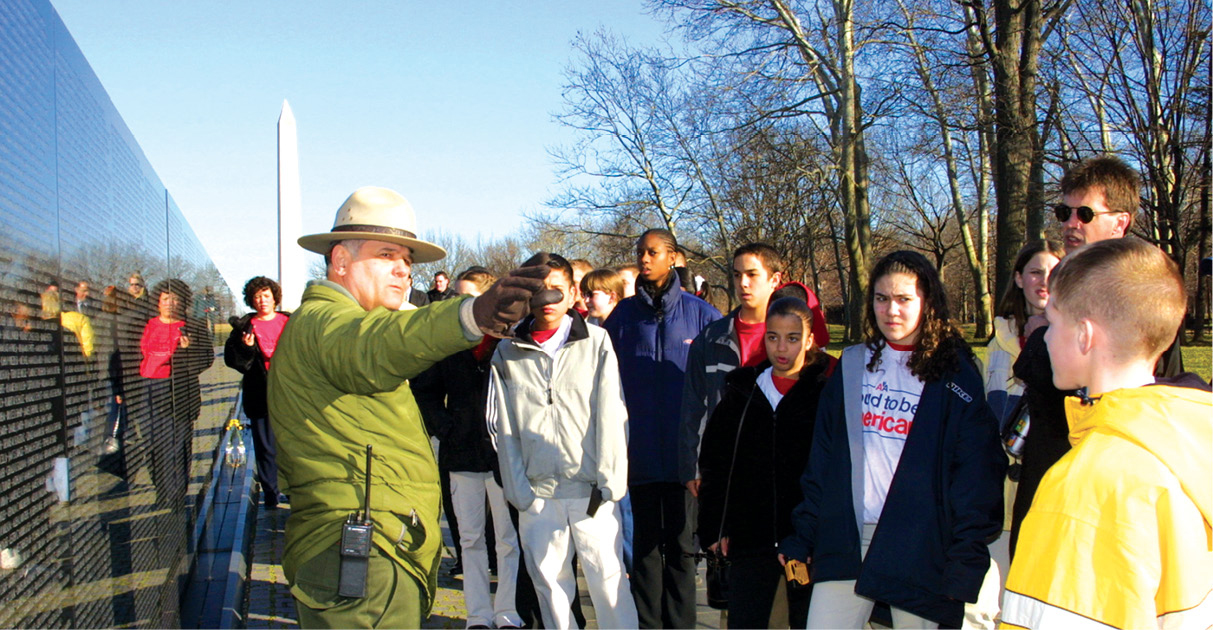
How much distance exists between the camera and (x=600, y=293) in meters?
6.14

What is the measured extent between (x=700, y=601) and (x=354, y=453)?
3469 mm

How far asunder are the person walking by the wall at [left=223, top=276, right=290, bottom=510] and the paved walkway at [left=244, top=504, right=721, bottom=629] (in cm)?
132

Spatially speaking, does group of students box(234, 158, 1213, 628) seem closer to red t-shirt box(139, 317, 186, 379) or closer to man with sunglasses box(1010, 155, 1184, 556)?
man with sunglasses box(1010, 155, 1184, 556)

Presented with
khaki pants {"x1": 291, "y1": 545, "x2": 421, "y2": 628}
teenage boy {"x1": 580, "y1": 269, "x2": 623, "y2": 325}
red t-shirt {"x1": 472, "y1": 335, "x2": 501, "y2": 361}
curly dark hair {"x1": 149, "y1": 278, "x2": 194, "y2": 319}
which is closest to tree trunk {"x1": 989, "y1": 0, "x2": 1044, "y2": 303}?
teenage boy {"x1": 580, "y1": 269, "x2": 623, "y2": 325}

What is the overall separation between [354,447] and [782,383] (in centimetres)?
205

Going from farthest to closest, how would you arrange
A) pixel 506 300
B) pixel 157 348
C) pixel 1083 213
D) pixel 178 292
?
pixel 178 292
pixel 157 348
pixel 1083 213
pixel 506 300

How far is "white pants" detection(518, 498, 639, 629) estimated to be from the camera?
14.9ft

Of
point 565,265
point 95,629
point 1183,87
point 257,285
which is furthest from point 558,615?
point 1183,87

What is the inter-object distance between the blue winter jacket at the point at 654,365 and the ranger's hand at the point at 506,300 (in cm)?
277

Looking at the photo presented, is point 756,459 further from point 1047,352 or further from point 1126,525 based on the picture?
point 1126,525

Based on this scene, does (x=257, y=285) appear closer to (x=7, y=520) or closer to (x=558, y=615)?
(x=558, y=615)

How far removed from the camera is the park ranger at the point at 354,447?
275 centimetres

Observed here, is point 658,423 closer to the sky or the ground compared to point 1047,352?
closer to the ground

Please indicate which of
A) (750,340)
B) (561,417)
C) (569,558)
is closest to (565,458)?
(561,417)
